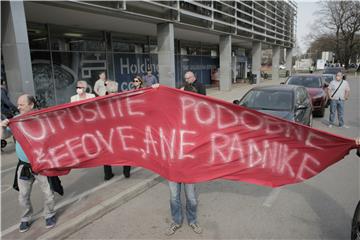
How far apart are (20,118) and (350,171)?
5962mm

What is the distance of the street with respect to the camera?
382 centimetres

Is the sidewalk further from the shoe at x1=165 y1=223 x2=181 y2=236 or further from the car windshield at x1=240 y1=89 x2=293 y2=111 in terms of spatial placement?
the car windshield at x1=240 y1=89 x2=293 y2=111

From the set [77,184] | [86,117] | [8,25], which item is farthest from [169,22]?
[86,117]

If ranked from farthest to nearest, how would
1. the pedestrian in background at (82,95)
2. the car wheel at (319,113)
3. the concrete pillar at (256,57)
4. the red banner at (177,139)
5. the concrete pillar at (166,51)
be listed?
1. the concrete pillar at (256,57)
2. the concrete pillar at (166,51)
3. the car wheel at (319,113)
4. the pedestrian in background at (82,95)
5. the red banner at (177,139)

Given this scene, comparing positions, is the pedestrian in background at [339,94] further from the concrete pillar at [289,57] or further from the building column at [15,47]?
the concrete pillar at [289,57]

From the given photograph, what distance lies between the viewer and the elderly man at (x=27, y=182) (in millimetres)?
3659

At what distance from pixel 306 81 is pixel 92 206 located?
12.2 m

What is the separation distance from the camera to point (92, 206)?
4453 mm

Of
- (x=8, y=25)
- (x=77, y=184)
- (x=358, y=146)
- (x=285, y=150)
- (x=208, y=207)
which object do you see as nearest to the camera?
(x=358, y=146)

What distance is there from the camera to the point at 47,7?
1062 cm

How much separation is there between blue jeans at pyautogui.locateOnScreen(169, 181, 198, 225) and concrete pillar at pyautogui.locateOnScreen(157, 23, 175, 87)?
39.3 feet

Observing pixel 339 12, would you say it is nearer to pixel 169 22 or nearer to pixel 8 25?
pixel 169 22

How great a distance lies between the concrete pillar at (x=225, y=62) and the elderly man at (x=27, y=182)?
20.3m

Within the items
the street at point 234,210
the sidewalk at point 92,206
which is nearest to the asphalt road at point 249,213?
the street at point 234,210
